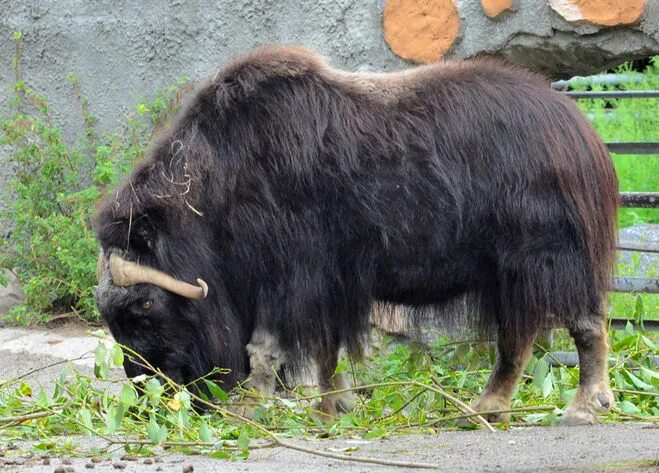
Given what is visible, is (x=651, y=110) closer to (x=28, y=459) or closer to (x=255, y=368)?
(x=255, y=368)

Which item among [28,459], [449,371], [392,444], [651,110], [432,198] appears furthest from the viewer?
[651,110]

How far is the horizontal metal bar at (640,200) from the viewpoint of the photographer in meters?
5.05

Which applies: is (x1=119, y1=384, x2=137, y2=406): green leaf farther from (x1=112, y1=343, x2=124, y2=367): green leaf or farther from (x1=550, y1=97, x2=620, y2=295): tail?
(x1=550, y1=97, x2=620, y2=295): tail

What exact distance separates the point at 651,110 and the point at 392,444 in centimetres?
685

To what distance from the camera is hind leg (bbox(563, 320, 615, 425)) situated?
3.78m

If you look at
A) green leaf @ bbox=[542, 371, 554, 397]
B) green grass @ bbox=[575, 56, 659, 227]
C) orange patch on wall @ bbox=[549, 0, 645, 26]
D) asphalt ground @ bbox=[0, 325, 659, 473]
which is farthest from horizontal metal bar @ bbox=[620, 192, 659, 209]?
green grass @ bbox=[575, 56, 659, 227]

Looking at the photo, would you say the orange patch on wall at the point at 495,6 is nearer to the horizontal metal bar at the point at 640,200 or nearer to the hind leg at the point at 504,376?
the horizontal metal bar at the point at 640,200

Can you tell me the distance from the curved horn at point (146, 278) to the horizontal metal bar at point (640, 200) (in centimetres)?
214

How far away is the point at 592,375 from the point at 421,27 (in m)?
1.76

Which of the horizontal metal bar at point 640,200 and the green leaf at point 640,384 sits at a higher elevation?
the horizontal metal bar at point 640,200

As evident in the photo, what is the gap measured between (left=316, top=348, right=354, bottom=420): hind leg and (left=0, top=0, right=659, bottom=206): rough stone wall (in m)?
1.44

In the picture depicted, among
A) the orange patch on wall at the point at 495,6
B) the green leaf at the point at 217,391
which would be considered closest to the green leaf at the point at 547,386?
the green leaf at the point at 217,391

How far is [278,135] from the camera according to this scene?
3865 millimetres

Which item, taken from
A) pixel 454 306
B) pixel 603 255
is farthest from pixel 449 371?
pixel 603 255
